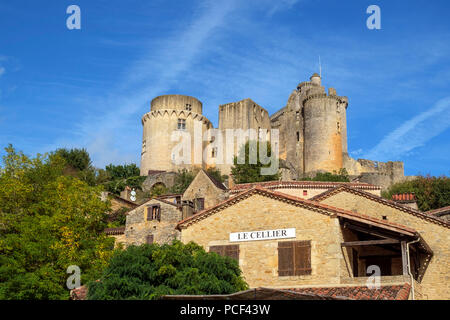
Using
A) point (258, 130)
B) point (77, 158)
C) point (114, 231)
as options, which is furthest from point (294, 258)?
point (258, 130)

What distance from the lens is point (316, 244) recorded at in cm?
2211

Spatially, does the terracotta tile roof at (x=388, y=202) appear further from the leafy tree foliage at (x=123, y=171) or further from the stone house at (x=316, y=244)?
the leafy tree foliage at (x=123, y=171)

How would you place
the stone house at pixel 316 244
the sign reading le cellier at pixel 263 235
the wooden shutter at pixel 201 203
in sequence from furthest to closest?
1. the wooden shutter at pixel 201 203
2. the sign reading le cellier at pixel 263 235
3. the stone house at pixel 316 244

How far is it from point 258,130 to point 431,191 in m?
28.5

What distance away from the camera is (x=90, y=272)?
2816cm

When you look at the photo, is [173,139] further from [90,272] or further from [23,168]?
[90,272]

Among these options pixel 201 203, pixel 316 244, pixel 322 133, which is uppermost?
pixel 322 133

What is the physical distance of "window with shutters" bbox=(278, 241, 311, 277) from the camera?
2195cm

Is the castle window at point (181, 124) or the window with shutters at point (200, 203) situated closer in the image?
the window with shutters at point (200, 203)

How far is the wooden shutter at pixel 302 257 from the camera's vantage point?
2191 centimetres

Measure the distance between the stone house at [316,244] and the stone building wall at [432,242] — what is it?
0.04 meters

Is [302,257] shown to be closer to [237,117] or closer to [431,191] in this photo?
[431,191]

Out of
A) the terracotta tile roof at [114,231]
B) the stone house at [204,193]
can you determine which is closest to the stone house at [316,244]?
the terracotta tile roof at [114,231]

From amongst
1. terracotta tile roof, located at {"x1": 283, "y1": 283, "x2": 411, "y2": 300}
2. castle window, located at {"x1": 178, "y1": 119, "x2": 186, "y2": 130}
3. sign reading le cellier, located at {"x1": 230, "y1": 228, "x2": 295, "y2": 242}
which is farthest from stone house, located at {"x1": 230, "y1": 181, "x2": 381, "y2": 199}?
castle window, located at {"x1": 178, "y1": 119, "x2": 186, "y2": 130}
